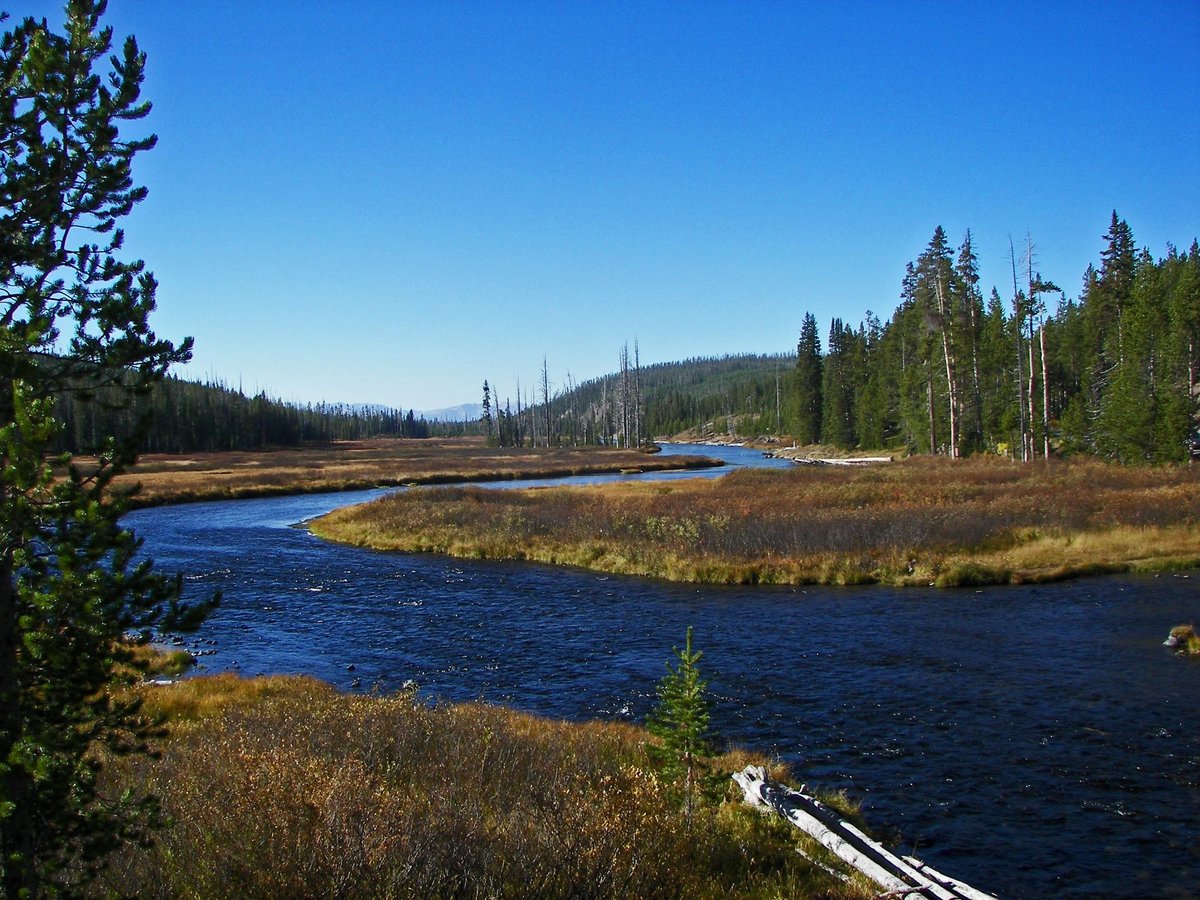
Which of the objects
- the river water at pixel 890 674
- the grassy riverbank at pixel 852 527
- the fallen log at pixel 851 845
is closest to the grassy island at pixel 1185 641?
the river water at pixel 890 674

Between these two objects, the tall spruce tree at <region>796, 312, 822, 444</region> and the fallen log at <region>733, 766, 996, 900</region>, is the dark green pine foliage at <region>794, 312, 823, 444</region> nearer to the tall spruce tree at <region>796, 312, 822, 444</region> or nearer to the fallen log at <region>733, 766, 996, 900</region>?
the tall spruce tree at <region>796, 312, 822, 444</region>

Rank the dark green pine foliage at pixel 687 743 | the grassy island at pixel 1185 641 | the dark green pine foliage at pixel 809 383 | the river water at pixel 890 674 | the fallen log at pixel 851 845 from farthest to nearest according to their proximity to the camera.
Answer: the dark green pine foliage at pixel 809 383, the grassy island at pixel 1185 641, the river water at pixel 890 674, the dark green pine foliage at pixel 687 743, the fallen log at pixel 851 845

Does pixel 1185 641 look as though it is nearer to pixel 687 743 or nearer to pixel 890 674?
pixel 890 674

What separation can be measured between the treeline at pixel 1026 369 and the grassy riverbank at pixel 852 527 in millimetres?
7837

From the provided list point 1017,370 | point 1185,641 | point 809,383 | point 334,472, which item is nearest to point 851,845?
point 1185,641

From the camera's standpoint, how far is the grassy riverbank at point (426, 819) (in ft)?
18.0

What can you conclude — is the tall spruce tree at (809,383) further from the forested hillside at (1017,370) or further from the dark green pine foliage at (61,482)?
the dark green pine foliage at (61,482)

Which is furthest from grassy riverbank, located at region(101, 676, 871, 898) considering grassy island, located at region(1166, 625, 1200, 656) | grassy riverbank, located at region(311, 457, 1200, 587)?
grassy riverbank, located at region(311, 457, 1200, 587)

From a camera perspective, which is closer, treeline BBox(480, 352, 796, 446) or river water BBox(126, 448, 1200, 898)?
river water BBox(126, 448, 1200, 898)

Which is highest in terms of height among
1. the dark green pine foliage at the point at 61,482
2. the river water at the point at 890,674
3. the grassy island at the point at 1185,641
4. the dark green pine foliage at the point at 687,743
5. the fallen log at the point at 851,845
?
the dark green pine foliage at the point at 61,482

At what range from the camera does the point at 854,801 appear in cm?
1018

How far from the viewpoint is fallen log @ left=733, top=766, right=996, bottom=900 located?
22.8 ft

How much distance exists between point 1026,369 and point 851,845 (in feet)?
234

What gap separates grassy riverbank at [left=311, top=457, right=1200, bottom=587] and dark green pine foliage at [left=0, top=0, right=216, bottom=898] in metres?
22.0
